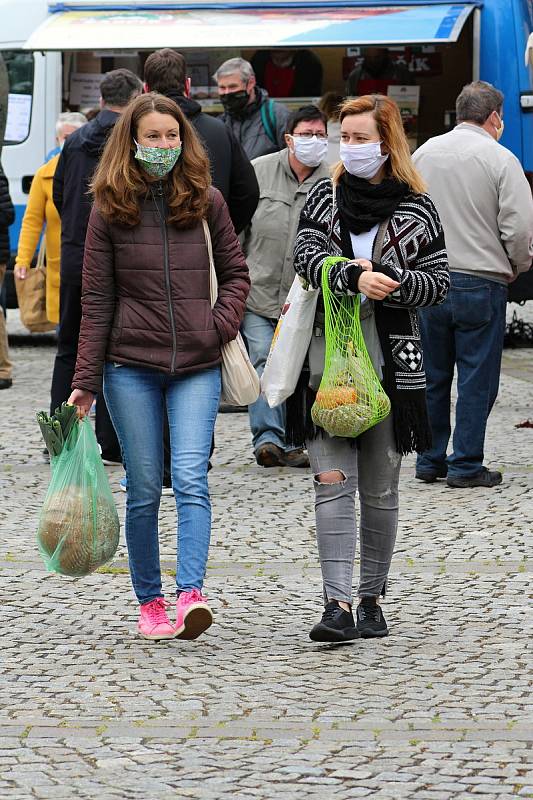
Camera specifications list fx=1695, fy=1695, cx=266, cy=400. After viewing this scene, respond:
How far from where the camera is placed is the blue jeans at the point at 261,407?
894 cm

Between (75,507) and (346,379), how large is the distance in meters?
0.99

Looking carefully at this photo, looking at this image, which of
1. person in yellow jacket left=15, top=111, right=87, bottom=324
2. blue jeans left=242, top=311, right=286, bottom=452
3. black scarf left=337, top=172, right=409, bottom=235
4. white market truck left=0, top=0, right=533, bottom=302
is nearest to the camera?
black scarf left=337, top=172, right=409, bottom=235

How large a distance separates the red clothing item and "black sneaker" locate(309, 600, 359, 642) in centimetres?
932

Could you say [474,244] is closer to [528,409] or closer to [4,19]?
[528,409]

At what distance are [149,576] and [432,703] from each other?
120cm

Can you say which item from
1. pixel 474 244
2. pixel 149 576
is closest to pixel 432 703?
pixel 149 576

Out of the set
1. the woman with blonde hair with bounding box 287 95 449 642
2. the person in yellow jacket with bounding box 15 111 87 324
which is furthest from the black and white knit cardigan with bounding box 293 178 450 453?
the person in yellow jacket with bounding box 15 111 87 324

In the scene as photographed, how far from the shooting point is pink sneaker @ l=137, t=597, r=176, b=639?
557 cm

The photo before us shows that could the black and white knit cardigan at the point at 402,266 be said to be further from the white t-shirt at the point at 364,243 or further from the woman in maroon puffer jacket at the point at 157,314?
the woman in maroon puffer jacket at the point at 157,314

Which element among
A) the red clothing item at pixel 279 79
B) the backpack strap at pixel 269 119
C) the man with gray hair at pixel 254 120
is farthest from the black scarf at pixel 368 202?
the red clothing item at pixel 279 79

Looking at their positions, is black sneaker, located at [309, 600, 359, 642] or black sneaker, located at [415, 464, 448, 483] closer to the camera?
black sneaker, located at [309, 600, 359, 642]

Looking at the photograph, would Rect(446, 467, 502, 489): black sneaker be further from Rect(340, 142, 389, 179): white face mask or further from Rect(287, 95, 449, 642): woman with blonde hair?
Rect(340, 142, 389, 179): white face mask

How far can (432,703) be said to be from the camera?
15.9 feet

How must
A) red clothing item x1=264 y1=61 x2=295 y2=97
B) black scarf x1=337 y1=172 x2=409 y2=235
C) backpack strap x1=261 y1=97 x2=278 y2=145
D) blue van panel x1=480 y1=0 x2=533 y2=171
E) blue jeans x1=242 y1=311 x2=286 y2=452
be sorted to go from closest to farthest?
black scarf x1=337 y1=172 x2=409 y2=235
blue jeans x1=242 y1=311 x2=286 y2=452
backpack strap x1=261 y1=97 x2=278 y2=145
blue van panel x1=480 y1=0 x2=533 y2=171
red clothing item x1=264 y1=61 x2=295 y2=97
